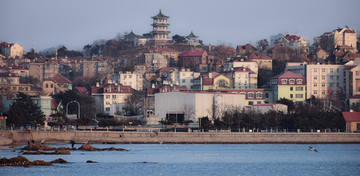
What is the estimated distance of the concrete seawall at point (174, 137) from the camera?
254ft

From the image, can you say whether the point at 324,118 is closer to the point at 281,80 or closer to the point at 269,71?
the point at 281,80

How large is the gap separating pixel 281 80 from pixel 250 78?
7.17 m

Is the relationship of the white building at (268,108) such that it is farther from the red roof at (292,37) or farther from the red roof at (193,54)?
the red roof at (292,37)

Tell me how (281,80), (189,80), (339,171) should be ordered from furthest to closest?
(189,80), (281,80), (339,171)

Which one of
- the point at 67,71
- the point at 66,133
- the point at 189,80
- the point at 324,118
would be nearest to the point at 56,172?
the point at 66,133

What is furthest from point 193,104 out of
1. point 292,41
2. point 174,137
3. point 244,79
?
point 292,41

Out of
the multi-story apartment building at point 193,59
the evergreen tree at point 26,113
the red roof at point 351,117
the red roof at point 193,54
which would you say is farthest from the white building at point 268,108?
the red roof at point 193,54

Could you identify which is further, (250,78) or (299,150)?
(250,78)

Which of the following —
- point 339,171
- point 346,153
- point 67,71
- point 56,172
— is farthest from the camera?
point 67,71

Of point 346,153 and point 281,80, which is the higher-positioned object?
point 281,80

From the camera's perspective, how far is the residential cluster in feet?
351

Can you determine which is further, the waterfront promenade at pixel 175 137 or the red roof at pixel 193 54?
the red roof at pixel 193 54

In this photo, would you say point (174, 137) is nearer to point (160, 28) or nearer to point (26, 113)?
point (26, 113)

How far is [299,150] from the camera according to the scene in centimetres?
7575
